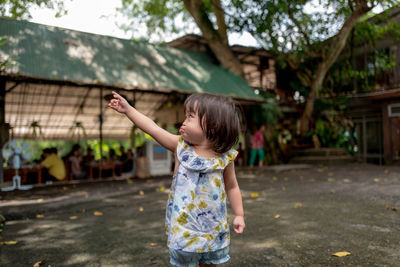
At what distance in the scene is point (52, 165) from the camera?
30.3 ft

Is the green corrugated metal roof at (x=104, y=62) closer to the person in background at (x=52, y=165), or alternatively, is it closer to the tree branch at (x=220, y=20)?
the tree branch at (x=220, y=20)

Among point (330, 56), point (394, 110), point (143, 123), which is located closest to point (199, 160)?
point (143, 123)

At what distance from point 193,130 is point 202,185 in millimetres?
318

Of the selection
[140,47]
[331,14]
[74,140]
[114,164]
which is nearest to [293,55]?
[331,14]

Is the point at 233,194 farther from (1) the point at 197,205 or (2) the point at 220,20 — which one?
(2) the point at 220,20

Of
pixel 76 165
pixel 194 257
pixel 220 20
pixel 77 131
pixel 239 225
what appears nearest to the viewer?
pixel 194 257

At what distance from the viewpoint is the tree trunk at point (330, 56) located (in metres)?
12.4

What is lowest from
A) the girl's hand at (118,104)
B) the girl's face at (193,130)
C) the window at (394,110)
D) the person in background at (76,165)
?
the person in background at (76,165)

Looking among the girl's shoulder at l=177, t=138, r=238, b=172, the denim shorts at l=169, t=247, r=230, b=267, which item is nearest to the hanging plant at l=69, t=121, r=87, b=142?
the girl's shoulder at l=177, t=138, r=238, b=172

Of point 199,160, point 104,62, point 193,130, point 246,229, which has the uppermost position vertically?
point 104,62

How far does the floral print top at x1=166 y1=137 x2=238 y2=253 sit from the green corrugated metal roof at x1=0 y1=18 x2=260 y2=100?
23.2 ft

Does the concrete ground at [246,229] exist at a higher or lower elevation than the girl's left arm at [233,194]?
lower

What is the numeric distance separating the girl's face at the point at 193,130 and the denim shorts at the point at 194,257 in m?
0.62

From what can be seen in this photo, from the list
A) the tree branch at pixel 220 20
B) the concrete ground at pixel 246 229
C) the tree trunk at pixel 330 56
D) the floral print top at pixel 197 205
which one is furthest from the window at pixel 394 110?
the floral print top at pixel 197 205
